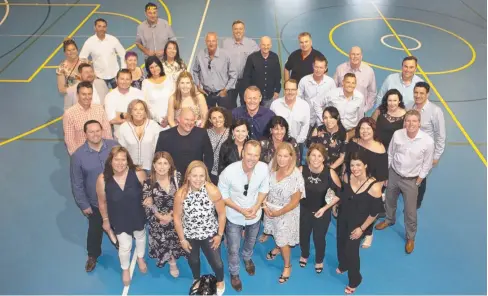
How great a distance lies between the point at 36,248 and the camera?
668cm

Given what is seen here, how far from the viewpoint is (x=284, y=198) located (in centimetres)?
549

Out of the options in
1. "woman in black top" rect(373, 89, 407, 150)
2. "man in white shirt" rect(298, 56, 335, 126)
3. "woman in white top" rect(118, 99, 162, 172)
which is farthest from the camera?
"man in white shirt" rect(298, 56, 335, 126)

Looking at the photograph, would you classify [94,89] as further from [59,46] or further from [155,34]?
[59,46]

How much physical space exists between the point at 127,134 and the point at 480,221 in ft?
18.8

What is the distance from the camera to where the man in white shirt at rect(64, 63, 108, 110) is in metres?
7.30

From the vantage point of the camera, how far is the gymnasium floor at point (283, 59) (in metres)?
6.20

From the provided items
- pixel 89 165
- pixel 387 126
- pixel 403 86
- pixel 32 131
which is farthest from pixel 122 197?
pixel 32 131

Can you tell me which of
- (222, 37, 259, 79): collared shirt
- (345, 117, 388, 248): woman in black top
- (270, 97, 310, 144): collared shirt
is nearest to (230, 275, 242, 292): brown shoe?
(345, 117, 388, 248): woman in black top

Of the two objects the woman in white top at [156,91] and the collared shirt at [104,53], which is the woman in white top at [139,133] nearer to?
the woman in white top at [156,91]

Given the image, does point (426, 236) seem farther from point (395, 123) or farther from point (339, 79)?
point (339, 79)

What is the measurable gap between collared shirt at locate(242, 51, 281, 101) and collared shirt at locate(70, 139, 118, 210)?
11.0ft

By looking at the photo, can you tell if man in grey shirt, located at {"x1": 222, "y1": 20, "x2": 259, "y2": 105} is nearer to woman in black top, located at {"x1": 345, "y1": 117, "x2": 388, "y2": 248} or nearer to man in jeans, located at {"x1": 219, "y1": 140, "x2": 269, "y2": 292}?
woman in black top, located at {"x1": 345, "y1": 117, "x2": 388, "y2": 248}

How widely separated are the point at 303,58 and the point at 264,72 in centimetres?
81

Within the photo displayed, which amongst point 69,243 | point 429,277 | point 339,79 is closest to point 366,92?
point 339,79
